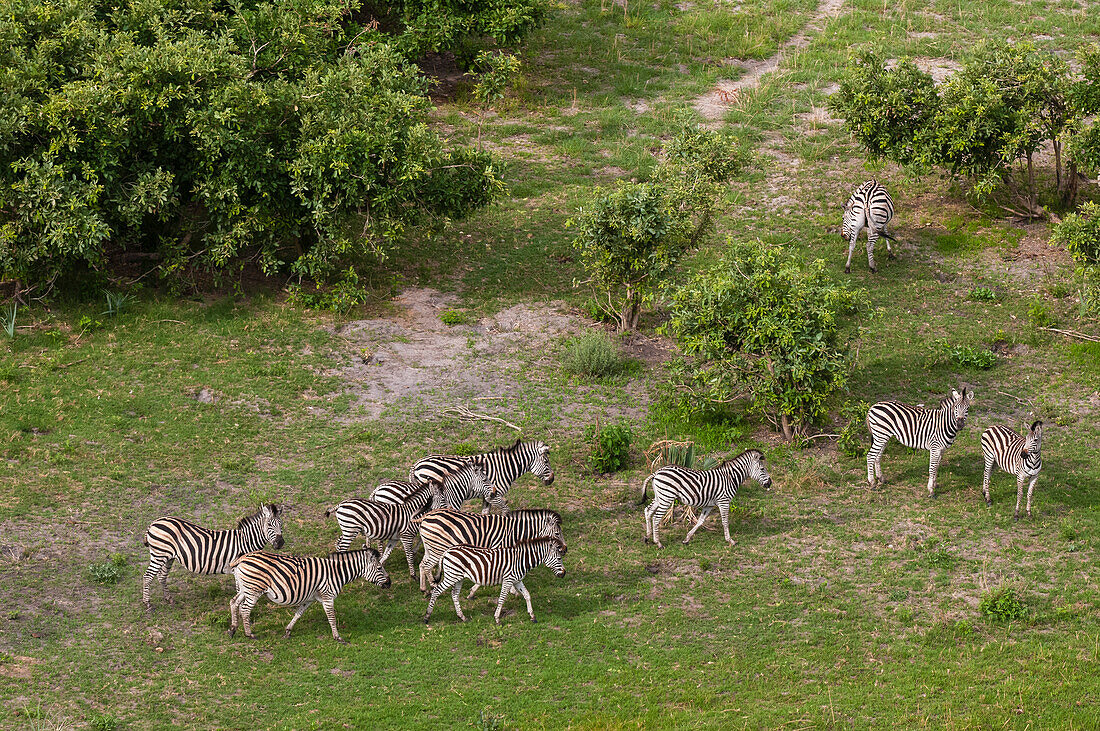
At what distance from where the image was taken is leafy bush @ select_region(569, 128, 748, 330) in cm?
2503

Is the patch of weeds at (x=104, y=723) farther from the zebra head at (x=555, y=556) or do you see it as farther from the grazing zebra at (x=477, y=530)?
the zebra head at (x=555, y=556)

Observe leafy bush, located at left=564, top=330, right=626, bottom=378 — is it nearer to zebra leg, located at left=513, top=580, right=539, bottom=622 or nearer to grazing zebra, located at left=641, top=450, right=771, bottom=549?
grazing zebra, located at left=641, top=450, right=771, bottom=549

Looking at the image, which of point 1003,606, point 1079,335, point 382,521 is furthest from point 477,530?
point 1079,335

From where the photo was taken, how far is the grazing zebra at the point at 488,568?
1695 centimetres

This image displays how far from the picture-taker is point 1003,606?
671 inches

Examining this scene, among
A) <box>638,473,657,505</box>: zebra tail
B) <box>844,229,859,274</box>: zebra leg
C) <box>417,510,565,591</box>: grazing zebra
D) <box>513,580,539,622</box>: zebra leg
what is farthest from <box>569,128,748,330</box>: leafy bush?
<box>513,580,539,622</box>: zebra leg

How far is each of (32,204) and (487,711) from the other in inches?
572

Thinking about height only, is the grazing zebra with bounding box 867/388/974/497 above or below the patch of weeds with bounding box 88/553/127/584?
above

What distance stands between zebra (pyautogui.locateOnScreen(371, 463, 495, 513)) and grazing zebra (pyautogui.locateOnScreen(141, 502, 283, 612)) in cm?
224

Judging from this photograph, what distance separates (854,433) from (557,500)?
18.1ft

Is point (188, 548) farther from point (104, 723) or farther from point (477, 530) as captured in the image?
point (477, 530)

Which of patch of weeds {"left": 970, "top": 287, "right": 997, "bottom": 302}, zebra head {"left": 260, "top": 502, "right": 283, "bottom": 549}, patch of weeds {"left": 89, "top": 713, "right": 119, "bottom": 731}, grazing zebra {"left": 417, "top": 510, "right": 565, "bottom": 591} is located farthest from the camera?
patch of weeds {"left": 970, "top": 287, "right": 997, "bottom": 302}

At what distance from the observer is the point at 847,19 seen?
130 ft

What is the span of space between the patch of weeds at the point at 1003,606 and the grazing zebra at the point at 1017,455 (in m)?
2.61
